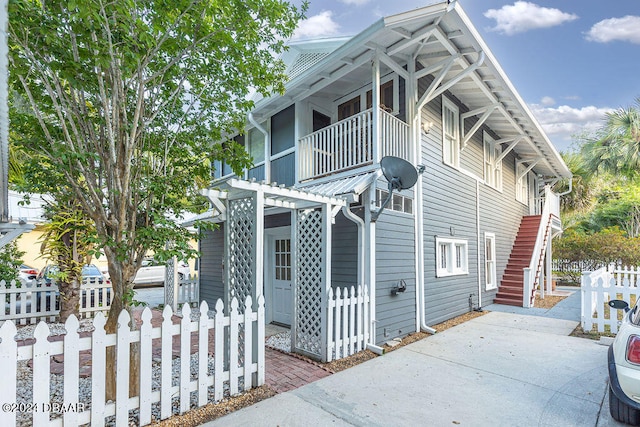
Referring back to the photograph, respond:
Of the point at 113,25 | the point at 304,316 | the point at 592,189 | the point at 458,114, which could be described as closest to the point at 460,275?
the point at 458,114

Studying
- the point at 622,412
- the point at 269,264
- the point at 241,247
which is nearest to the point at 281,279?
the point at 269,264

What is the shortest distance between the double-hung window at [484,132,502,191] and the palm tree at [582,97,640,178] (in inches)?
384

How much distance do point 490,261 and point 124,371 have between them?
9740mm

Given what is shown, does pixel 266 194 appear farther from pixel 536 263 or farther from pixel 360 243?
pixel 536 263

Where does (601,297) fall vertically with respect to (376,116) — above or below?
below

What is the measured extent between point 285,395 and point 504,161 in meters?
11.2

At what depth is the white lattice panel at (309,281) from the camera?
16.4ft

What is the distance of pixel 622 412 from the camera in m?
3.05

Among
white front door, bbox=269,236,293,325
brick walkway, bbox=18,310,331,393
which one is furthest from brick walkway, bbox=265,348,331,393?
white front door, bbox=269,236,293,325

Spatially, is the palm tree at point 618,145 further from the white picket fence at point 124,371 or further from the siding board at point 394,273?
the white picket fence at point 124,371

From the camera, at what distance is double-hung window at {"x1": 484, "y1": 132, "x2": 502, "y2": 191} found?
1011cm

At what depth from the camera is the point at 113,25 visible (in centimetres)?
304

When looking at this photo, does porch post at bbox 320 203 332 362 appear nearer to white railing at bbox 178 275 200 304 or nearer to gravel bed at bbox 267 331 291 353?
gravel bed at bbox 267 331 291 353

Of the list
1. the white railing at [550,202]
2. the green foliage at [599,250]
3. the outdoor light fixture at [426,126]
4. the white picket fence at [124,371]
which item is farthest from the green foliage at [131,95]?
the green foliage at [599,250]
